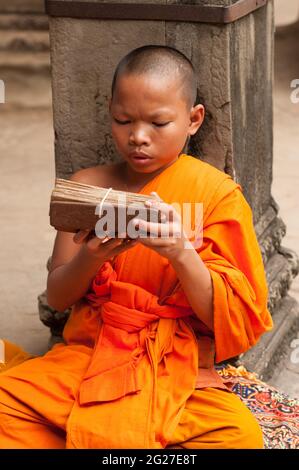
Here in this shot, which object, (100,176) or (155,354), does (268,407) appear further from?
(100,176)

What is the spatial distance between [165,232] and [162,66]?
1.80 ft

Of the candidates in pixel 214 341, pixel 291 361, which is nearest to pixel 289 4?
pixel 291 361

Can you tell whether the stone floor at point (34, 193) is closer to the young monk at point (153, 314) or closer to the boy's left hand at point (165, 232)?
the young monk at point (153, 314)

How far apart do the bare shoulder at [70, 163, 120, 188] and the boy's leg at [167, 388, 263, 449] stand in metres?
0.72

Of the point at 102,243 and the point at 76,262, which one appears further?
the point at 76,262

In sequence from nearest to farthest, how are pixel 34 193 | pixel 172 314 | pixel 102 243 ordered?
pixel 102 243
pixel 172 314
pixel 34 193

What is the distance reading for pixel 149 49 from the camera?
107 inches

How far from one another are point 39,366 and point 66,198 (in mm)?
609

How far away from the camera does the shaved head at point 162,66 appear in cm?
266

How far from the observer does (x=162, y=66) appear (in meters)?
2.67

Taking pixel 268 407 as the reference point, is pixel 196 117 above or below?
above

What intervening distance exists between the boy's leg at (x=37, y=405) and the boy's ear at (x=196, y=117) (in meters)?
0.79

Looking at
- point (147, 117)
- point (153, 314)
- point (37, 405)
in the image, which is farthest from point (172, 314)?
point (147, 117)
